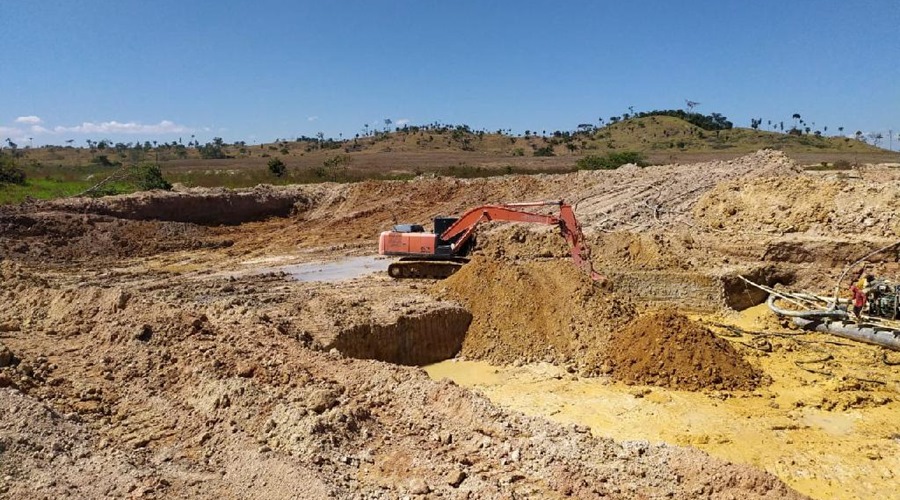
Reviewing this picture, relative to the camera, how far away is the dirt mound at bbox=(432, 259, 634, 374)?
1120 cm

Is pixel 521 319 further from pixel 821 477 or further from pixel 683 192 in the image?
pixel 683 192

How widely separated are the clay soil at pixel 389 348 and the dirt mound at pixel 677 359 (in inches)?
1.7

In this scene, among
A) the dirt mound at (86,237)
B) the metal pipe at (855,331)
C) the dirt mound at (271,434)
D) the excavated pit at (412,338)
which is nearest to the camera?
the dirt mound at (271,434)

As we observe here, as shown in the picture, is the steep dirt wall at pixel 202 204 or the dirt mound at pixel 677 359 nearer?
the dirt mound at pixel 677 359

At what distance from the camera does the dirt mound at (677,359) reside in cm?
994

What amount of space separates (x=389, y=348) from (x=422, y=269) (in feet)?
15.1

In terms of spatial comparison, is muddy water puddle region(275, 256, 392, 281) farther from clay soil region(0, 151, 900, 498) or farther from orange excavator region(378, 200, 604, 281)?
orange excavator region(378, 200, 604, 281)

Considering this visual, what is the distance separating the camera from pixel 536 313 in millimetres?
11852

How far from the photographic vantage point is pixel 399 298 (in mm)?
12570

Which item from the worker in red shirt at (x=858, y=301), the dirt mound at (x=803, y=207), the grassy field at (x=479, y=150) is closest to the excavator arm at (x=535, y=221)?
the worker in red shirt at (x=858, y=301)

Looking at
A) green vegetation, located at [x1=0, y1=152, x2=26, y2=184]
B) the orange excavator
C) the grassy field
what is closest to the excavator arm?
the orange excavator

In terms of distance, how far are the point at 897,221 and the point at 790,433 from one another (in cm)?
906

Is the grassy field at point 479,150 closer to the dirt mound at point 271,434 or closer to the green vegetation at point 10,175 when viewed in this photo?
the green vegetation at point 10,175

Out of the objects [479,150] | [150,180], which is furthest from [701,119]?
[150,180]
